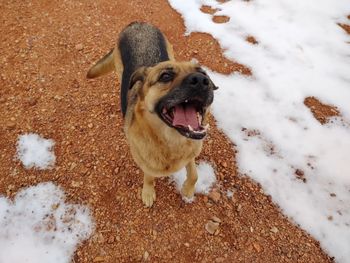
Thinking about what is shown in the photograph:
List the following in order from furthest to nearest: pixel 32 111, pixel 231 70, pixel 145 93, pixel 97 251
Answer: pixel 231 70, pixel 32 111, pixel 97 251, pixel 145 93

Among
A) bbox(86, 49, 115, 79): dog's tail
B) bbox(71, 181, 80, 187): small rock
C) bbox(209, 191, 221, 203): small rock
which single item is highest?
bbox(86, 49, 115, 79): dog's tail

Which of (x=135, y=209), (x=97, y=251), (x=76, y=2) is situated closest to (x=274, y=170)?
(x=135, y=209)

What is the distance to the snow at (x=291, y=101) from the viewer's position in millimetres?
3979

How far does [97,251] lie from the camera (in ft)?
11.9

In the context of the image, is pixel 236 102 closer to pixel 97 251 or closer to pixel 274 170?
pixel 274 170

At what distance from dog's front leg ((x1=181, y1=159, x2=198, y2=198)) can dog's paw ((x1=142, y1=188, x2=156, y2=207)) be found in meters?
0.38

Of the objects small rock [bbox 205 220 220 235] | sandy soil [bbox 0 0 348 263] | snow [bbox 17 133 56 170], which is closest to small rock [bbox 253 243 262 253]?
sandy soil [bbox 0 0 348 263]

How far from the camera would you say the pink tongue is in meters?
2.87

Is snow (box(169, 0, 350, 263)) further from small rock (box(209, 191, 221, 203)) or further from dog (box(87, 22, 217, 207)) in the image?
dog (box(87, 22, 217, 207))

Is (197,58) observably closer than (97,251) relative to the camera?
No

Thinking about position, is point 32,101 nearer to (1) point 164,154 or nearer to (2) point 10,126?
(2) point 10,126

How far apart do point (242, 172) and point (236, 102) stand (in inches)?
48.8

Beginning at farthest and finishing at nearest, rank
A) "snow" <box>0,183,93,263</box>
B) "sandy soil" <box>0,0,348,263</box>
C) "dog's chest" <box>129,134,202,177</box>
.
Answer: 1. "sandy soil" <box>0,0,348,263</box>
2. "snow" <box>0,183,93,263</box>
3. "dog's chest" <box>129,134,202,177</box>

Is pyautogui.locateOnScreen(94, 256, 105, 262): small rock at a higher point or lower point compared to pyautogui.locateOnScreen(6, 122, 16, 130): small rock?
lower
